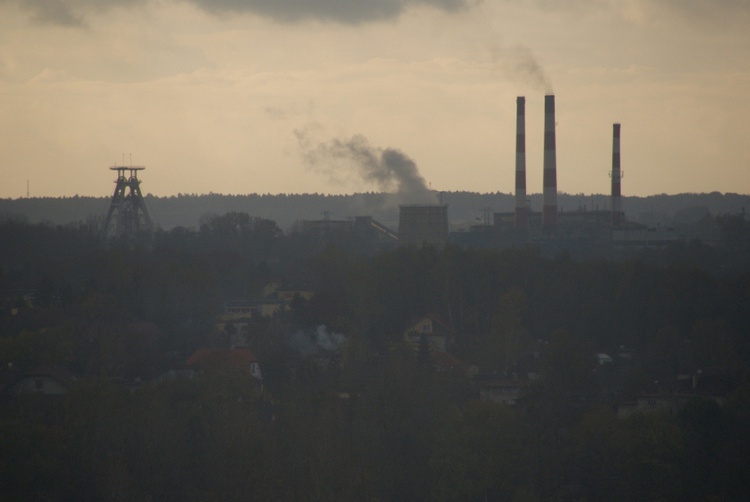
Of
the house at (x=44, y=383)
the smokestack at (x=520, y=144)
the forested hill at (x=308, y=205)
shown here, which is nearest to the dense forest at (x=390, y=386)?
the house at (x=44, y=383)

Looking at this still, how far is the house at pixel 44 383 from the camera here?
64.1ft

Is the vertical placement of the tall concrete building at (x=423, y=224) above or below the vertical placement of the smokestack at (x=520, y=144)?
below

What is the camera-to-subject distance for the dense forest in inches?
596

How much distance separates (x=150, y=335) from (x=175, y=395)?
21.8 feet

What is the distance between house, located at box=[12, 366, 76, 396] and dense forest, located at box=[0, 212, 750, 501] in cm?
30

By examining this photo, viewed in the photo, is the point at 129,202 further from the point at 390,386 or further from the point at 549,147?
the point at 390,386

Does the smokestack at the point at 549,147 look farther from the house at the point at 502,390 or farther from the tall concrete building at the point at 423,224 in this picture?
the house at the point at 502,390

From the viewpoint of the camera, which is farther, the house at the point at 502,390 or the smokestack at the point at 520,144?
the smokestack at the point at 520,144

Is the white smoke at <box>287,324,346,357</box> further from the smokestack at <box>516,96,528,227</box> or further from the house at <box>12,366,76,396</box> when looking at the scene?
the smokestack at <box>516,96,528,227</box>

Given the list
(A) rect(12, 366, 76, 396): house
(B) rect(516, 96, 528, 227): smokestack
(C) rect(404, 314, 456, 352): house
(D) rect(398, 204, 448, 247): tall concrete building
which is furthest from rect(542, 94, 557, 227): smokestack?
(A) rect(12, 366, 76, 396): house

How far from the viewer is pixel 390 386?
1769 centimetres


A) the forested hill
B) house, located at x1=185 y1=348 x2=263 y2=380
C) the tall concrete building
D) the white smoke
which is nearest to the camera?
house, located at x1=185 y1=348 x2=263 y2=380

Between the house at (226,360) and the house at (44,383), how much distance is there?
212cm

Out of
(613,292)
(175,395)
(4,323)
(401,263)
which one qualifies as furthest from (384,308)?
(175,395)
